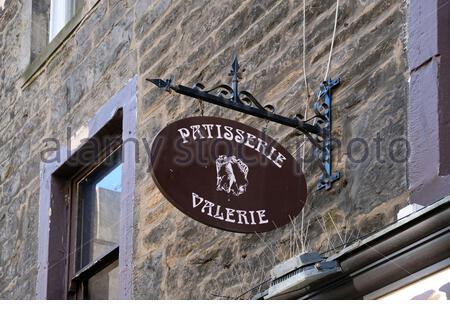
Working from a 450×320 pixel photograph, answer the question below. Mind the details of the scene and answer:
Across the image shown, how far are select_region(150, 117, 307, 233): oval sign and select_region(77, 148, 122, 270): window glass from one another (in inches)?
112

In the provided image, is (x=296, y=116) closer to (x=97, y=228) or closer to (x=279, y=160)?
(x=279, y=160)

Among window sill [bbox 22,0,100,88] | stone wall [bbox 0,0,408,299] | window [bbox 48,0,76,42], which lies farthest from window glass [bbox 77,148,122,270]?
window [bbox 48,0,76,42]

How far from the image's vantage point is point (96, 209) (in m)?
10.5

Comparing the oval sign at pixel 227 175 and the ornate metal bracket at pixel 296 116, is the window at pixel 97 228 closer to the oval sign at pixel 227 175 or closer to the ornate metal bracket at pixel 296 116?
the ornate metal bracket at pixel 296 116

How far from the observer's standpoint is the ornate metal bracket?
7582mm

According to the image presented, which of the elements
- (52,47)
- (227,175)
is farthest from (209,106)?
(52,47)

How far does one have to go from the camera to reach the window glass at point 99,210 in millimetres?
10219

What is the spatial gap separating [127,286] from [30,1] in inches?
142

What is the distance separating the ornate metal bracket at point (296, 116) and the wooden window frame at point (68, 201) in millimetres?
1847

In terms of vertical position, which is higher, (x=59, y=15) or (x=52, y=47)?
(x=59, y=15)

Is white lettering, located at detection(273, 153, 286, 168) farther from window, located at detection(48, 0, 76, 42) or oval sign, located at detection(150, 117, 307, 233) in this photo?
window, located at detection(48, 0, 76, 42)

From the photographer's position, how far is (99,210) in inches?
413

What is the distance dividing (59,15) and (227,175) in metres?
5.09
